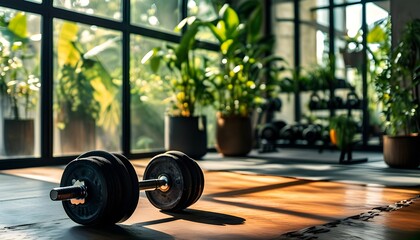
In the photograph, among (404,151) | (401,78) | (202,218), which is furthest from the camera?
(401,78)

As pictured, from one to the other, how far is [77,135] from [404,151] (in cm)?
317

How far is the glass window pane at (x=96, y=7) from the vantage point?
5158 millimetres

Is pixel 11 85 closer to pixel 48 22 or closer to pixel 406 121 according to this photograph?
pixel 48 22

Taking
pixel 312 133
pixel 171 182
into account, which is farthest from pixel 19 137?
pixel 312 133

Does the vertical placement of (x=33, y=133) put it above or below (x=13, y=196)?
above

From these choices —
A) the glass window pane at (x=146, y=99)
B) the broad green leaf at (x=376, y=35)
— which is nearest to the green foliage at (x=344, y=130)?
the glass window pane at (x=146, y=99)

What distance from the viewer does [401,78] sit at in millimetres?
4762

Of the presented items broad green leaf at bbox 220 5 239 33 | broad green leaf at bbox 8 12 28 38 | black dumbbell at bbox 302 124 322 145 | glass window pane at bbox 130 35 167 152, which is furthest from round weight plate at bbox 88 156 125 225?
black dumbbell at bbox 302 124 322 145

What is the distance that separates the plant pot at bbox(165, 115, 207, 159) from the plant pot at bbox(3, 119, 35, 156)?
1.43 m

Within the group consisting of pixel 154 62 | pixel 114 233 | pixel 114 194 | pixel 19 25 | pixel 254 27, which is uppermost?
pixel 254 27

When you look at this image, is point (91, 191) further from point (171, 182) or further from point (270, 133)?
point (270, 133)

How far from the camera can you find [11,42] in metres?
4.77

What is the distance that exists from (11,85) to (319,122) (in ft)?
13.8

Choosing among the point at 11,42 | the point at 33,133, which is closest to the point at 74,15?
the point at 11,42
